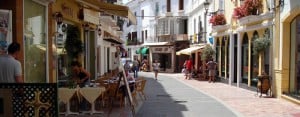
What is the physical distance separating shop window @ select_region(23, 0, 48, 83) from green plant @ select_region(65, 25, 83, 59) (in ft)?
15.0

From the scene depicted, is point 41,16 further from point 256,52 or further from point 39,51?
point 256,52

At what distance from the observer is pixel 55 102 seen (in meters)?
5.71

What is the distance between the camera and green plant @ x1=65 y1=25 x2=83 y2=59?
16.2 meters

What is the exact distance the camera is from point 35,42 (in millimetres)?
10852

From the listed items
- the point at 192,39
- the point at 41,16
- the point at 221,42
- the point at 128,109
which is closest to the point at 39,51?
the point at 41,16

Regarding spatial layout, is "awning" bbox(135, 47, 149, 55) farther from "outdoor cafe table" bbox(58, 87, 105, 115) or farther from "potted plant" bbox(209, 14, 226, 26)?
"outdoor cafe table" bbox(58, 87, 105, 115)

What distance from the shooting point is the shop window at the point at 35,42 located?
1007cm

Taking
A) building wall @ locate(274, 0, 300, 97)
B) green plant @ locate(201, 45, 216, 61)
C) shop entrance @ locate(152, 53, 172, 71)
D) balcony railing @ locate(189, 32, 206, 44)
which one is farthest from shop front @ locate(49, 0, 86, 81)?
shop entrance @ locate(152, 53, 172, 71)

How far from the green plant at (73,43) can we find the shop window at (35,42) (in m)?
4.58

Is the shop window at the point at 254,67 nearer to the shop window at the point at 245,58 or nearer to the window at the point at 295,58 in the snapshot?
the shop window at the point at 245,58

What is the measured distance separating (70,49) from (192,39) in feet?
91.2

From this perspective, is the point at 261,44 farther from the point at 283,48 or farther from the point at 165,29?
the point at 165,29

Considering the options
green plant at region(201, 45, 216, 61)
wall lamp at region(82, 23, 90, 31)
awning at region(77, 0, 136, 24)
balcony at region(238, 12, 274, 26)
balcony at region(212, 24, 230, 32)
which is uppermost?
balcony at region(212, 24, 230, 32)

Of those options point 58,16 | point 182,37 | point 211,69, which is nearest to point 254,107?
point 58,16
